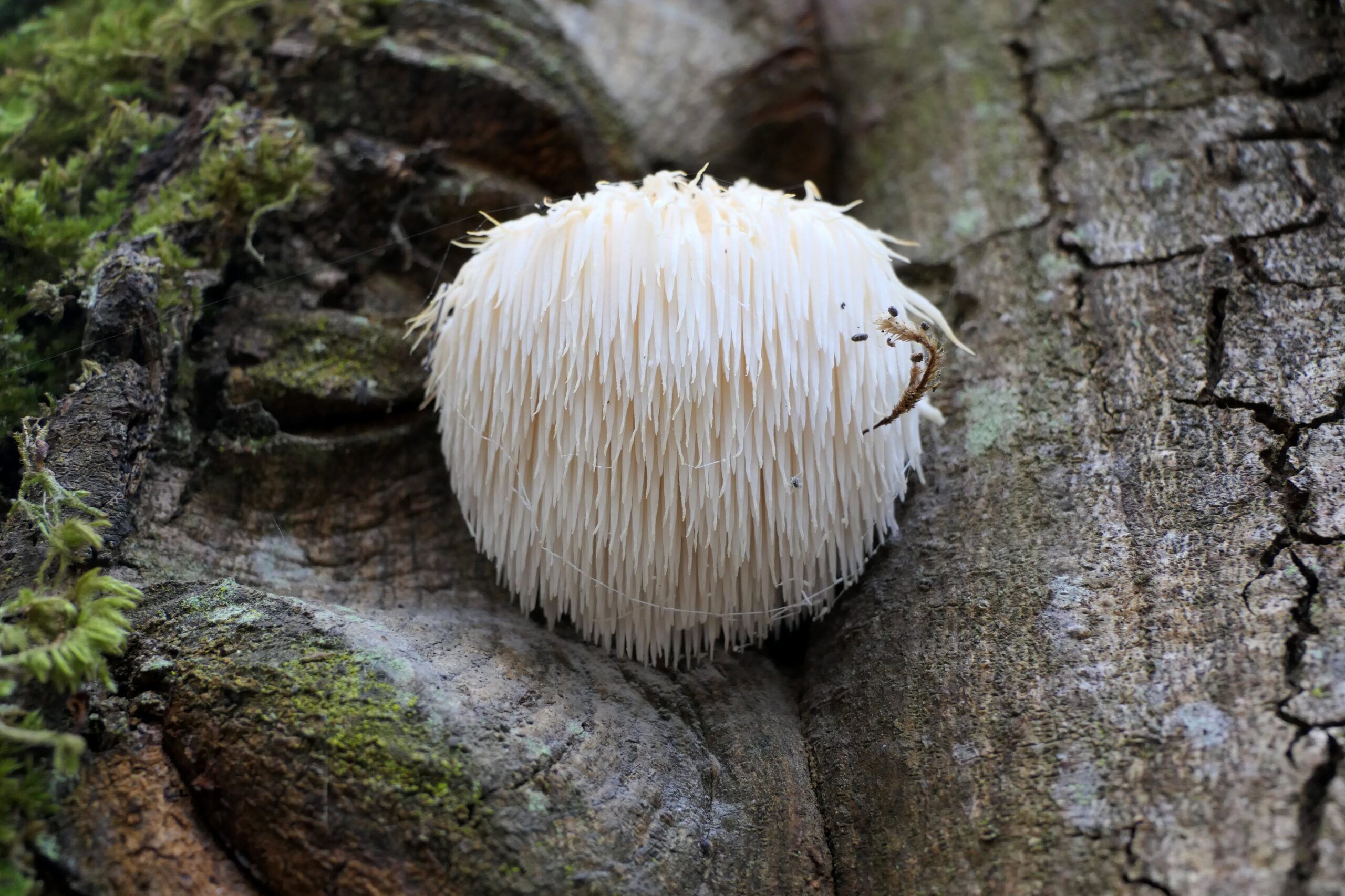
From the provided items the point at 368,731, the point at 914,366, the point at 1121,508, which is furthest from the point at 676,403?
the point at 1121,508

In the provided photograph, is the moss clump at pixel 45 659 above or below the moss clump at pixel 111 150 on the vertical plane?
below

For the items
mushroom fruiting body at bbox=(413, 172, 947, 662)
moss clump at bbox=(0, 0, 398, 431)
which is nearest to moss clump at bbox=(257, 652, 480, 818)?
mushroom fruiting body at bbox=(413, 172, 947, 662)

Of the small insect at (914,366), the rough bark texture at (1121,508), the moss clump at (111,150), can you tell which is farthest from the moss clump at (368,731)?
the small insect at (914,366)

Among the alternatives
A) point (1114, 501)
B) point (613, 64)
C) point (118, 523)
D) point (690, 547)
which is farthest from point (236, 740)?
point (613, 64)

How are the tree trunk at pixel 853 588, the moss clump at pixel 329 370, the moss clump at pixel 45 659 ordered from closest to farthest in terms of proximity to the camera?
the moss clump at pixel 45 659 < the tree trunk at pixel 853 588 < the moss clump at pixel 329 370

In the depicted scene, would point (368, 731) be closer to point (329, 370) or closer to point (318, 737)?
point (318, 737)

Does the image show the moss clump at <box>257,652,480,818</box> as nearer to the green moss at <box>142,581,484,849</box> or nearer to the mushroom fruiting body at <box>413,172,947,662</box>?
the green moss at <box>142,581,484,849</box>

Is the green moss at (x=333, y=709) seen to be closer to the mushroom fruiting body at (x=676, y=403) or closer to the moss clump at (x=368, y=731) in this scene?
the moss clump at (x=368, y=731)
